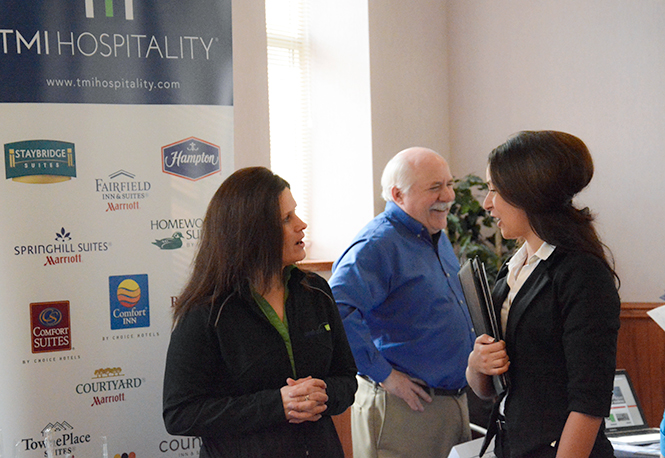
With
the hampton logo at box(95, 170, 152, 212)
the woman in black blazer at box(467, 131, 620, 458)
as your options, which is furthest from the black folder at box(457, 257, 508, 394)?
the hampton logo at box(95, 170, 152, 212)

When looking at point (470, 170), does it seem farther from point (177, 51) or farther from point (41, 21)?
point (41, 21)

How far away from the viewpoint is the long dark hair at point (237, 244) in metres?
1.65

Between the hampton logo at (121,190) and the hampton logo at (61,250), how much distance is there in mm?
177

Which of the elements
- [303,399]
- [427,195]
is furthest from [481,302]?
[427,195]

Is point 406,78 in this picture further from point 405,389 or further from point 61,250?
point 61,250

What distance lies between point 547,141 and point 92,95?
5.95ft

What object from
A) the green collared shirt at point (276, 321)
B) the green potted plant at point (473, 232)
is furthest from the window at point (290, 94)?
the green collared shirt at point (276, 321)

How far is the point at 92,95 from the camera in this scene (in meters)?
2.41

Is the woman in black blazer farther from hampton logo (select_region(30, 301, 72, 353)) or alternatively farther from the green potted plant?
the green potted plant

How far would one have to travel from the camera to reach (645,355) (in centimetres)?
365

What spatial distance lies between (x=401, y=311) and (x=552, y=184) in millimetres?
1083

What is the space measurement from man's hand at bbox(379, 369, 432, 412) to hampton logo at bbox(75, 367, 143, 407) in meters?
1.04

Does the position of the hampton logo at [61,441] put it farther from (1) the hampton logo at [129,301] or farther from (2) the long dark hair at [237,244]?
(2) the long dark hair at [237,244]

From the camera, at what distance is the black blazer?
1318 millimetres
